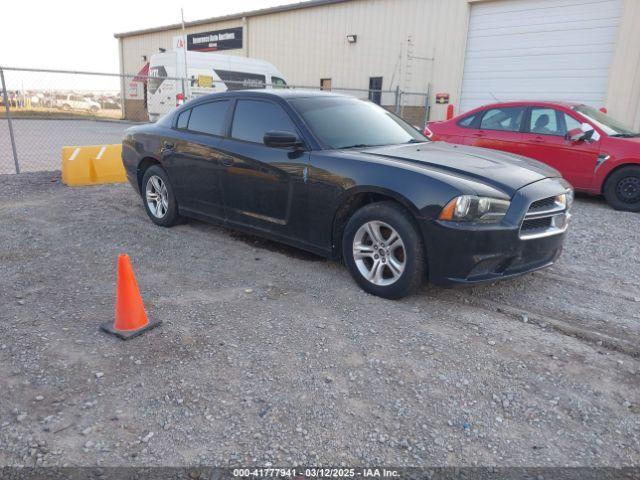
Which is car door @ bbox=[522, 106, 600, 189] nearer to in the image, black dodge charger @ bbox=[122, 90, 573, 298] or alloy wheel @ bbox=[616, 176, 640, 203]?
alloy wheel @ bbox=[616, 176, 640, 203]

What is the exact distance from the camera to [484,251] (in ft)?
11.5

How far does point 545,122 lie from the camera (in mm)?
7934

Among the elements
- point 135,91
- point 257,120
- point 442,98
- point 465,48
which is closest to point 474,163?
point 257,120

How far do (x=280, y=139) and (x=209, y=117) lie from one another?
1.50 meters

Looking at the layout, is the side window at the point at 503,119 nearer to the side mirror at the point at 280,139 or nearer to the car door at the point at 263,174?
the car door at the point at 263,174

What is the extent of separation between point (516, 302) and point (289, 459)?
249 cm

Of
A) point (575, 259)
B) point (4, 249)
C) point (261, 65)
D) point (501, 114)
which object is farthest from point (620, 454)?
point (261, 65)

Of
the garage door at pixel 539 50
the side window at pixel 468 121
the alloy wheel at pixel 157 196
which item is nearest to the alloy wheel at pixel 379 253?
the alloy wheel at pixel 157 196

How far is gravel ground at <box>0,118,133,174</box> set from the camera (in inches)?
431

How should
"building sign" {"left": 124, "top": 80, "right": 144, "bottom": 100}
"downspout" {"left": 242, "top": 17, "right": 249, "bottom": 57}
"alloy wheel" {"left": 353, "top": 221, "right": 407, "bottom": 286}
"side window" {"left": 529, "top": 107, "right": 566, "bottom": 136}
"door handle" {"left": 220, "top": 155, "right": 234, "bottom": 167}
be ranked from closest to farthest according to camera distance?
1. "alloy wheel" {"left": 353, "top": 221, "right": 407, "bottom": 286}
2. "door handle" {"left": 220, "top": 155, "right": 234, "bottom": 167}
3. "side window" {"left": 529, "top": 107, "right": 566, "bottom": 136}
4. "downspout" {"left": 242, "top": 17, "right": 249, "bottom": 57}
5. "building sign" {"left": 124, "top": 80, "right": 144, "bottom": 100}

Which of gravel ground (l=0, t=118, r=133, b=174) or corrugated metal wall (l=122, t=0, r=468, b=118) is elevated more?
corrugated metal wall (l=122, t=0, r=468, b=118)

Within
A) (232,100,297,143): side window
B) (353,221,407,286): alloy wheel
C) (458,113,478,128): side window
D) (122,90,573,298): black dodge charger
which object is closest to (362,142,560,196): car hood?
(122,90,573,298): black dodge charger

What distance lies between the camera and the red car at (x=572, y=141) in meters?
7.25

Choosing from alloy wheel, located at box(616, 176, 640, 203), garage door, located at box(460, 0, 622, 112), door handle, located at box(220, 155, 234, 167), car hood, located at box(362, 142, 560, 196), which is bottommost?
alloy wheel, located at box(616, 176, 640, 203)
